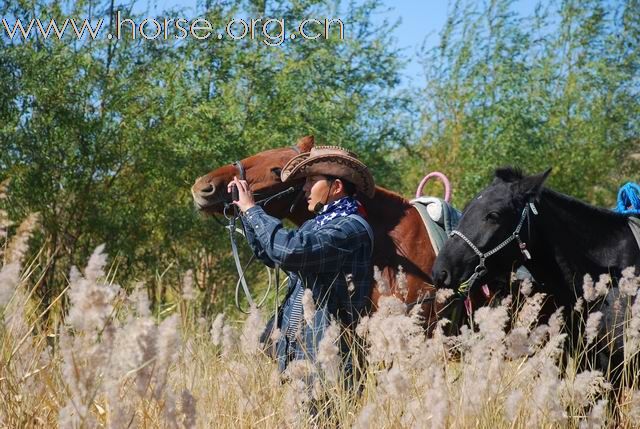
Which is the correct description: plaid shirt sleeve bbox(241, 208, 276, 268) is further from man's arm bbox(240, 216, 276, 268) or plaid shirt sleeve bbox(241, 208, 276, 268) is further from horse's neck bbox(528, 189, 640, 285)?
horse's neck bbox(528, 189, 640, 285)

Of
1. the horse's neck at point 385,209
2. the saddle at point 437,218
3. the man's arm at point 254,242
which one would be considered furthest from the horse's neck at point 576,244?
the man's arm at point 254,242

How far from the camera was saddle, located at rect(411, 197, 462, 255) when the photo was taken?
5.90 meters

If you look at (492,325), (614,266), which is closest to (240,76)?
(614,266)

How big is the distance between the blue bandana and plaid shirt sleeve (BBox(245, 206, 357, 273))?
0.24 feet

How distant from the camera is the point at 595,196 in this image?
658 inches

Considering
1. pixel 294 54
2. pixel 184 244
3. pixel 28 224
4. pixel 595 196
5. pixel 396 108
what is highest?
pixel 28 224

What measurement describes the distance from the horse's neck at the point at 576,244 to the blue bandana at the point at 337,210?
4.22 ft

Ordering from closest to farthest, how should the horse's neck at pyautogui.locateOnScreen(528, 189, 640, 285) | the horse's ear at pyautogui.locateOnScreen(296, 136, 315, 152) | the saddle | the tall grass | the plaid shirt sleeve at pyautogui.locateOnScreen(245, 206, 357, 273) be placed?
the tall grass, the plaid shirt sleeve at pyautogui.locateOnScreen(245, 206, 357, 273), the horse's neck at pyautogui.locateOnScreen(528, 189, 640, 285), the saddle, the horse's ear at pyautogui.locateOnScreen(296, 136, 315, 152)

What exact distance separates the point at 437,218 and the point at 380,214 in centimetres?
35

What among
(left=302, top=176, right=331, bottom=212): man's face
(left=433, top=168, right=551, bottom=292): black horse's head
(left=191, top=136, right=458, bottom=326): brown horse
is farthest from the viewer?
(left=191, top=136, right=458, bottom=326): brown horse

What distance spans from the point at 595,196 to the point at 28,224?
15.1 m

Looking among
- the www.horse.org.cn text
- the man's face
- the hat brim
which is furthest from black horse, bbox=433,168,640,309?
the www.horse.org.cn text

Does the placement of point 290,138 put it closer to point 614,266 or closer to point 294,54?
point 294,54

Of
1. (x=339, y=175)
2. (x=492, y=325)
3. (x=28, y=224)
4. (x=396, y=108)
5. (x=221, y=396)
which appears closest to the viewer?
(x=28, y=224)
